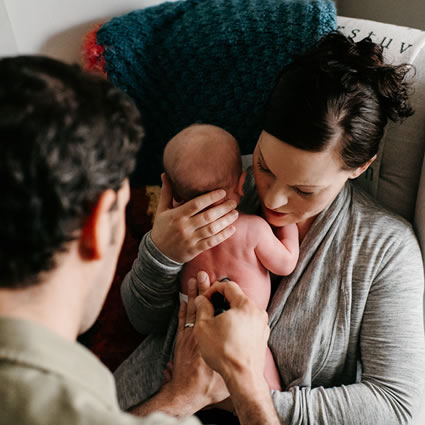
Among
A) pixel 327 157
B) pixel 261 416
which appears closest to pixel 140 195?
pixel 327 157

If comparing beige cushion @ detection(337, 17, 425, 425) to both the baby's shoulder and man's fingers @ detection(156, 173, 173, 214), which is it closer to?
the baby's shoulder

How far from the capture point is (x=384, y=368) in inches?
40.4

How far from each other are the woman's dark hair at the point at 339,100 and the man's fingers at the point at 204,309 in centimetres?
39

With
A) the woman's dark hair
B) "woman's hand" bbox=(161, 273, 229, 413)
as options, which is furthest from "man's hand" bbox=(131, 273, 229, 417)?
the woman's dark hair

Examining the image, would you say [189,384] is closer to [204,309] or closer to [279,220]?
[204,309]

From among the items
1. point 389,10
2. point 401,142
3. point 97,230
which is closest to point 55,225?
point 97,230

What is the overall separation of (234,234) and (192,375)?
0.35m

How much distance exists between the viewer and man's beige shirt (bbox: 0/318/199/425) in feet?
1.69

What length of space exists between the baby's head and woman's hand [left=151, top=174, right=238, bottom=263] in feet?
0.15

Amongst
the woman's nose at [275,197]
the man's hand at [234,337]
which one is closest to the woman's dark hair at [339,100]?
the woman's nose at [275,197]

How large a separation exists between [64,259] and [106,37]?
0.99 metres

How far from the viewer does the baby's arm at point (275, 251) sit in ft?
3.74

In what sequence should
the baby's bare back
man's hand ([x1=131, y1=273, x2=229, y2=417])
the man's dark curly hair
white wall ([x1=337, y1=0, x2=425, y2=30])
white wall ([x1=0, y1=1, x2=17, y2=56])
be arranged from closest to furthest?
the man's dark curly hair → man's hand ([x1=131, y1=273, x2=229, y2=417]) → the baby's bare back → white wall ([x1=0, y1=1, x2=17, y2=56]) → white wall ([x1=337, y1=0, x2=425, y2=30])

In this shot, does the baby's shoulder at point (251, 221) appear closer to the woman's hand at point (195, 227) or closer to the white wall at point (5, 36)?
the woman's hand at point (195, 227)
